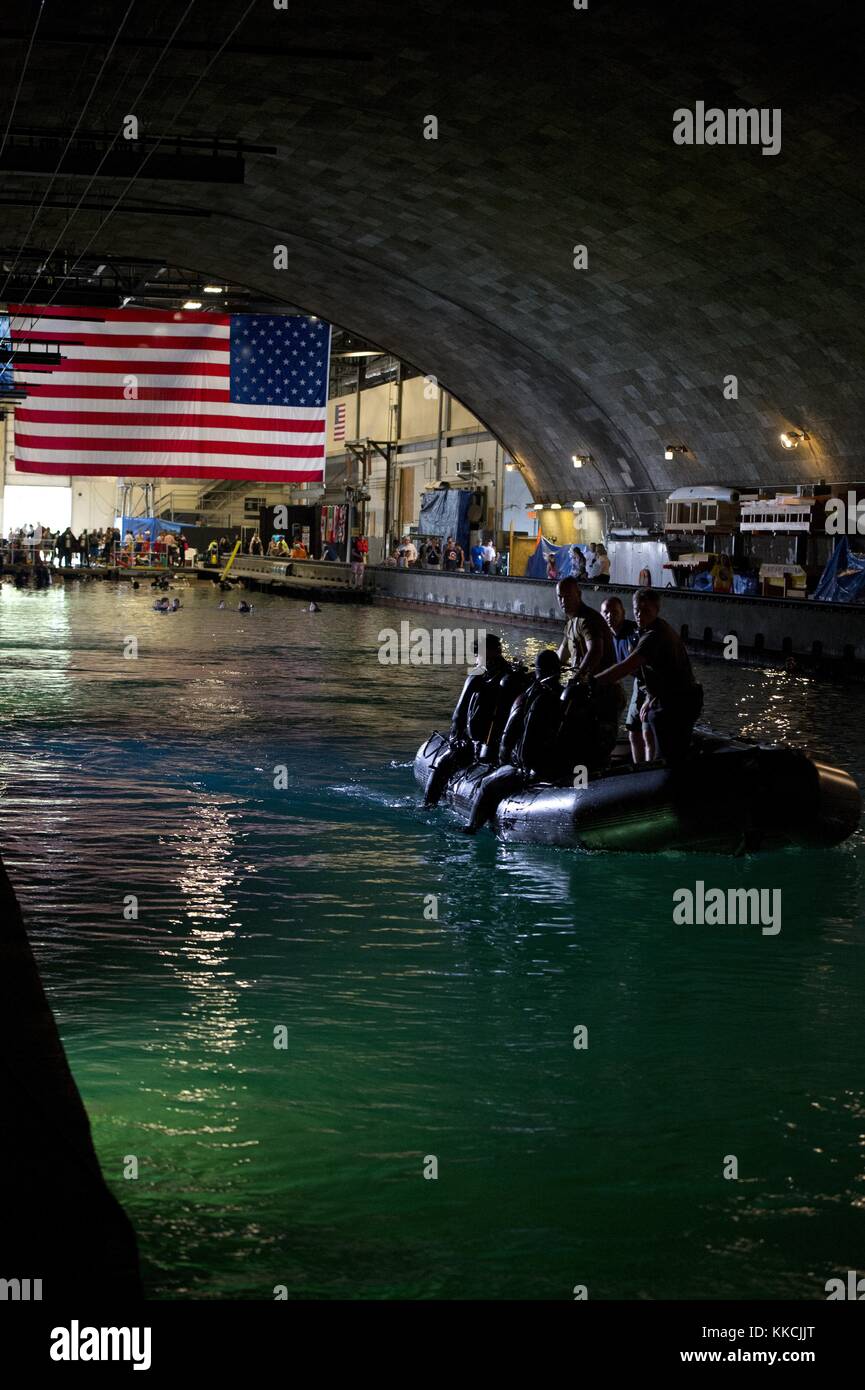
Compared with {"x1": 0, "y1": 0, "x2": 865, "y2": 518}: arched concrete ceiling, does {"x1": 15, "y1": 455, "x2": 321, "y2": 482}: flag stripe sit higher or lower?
lower

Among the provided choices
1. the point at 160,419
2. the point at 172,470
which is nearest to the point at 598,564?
the point at 172,470

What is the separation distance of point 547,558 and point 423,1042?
3787 cm

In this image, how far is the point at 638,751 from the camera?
12758 mm

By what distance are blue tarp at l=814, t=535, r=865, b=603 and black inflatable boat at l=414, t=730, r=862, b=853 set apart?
19.6 m

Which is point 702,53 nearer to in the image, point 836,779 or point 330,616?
point 836,779

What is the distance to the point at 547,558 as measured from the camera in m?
45.0

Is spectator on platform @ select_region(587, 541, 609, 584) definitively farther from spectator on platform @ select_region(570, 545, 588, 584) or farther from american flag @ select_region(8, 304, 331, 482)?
american flag @ select_region(8, 304, 331, 482)

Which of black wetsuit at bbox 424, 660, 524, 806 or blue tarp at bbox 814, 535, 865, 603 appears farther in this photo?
blue tarp at bbox 814, 535, 865, 603

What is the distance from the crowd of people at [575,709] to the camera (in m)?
11.7

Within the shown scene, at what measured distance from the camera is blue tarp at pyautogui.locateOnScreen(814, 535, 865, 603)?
30.5 metres

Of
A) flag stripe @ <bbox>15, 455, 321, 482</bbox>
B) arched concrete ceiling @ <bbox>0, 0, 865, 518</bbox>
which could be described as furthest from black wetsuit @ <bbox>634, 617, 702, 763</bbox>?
flag stripe @ <bbox>15, 455, 321, 482</bbox>

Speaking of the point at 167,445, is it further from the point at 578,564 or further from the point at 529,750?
the point at 529,750
